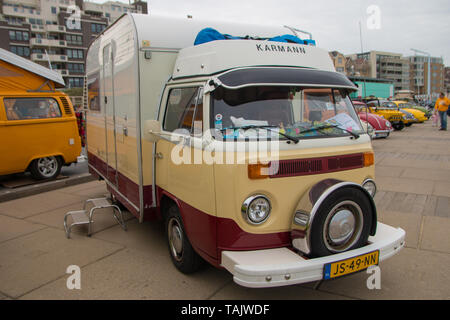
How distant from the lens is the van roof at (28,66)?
8.59m

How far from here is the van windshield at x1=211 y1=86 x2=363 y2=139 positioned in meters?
3.47

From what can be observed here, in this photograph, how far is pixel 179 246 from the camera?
13.6 feet

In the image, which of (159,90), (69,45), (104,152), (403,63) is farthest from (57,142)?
(403,63)

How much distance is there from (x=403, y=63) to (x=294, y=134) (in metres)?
153

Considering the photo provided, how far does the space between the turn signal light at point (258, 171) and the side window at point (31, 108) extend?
718 cm

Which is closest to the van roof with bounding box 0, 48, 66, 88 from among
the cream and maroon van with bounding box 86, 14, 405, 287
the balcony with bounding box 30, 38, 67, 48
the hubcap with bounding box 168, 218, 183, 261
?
the cream and maroon van with bounding box 86, 14, 405, 287

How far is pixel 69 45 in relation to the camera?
70.0 meters

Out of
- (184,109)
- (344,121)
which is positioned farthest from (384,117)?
(184,109)

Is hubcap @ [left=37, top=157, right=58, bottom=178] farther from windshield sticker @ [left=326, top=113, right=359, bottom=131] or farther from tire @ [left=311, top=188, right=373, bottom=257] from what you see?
tire @ [left=311, top=188, right=373, bottom=257]

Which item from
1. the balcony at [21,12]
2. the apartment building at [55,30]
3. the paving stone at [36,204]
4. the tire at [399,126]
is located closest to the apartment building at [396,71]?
the apartment building at [55,30]

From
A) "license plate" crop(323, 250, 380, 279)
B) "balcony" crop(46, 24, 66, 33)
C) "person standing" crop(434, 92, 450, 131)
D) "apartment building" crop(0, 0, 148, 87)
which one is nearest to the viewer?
"license plate" crop(323, 250, 380, 279)

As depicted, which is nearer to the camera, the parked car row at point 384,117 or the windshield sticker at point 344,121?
the windshield sticker at point 344,121

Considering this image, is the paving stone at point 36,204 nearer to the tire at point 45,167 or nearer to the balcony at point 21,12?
the tire at point 45,167

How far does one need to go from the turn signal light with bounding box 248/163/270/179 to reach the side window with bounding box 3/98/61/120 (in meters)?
7.18
